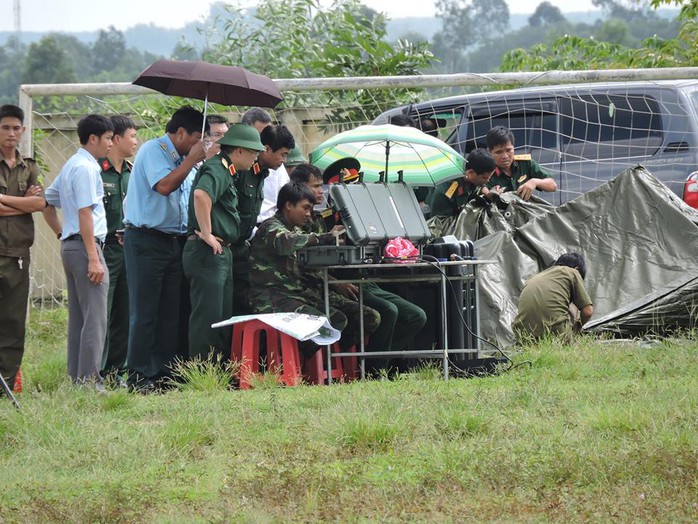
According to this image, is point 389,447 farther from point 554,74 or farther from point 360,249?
point 554,74

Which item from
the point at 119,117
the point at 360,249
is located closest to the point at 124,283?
the point at 119,117

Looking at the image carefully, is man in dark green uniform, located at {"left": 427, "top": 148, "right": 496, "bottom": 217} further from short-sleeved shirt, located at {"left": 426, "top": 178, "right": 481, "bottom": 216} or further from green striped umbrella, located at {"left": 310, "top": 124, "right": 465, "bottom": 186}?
green striped umbrella, located at {"left": 310, "top": 124, "right": 465, "bottom": 186}

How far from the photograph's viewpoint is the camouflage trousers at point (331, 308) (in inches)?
330

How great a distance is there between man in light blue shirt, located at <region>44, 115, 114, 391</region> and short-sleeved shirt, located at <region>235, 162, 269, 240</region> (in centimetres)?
90

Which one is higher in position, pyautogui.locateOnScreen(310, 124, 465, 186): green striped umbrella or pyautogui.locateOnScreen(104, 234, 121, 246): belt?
pyautogui.locateOnScreen(310, 124, 465, 186): green striped umbrella

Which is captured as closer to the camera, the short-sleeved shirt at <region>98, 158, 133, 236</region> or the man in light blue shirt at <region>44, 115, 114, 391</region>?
the man in light blue shirt at <region>44, 115, 114, 391</region>

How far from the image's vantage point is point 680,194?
34.2ft

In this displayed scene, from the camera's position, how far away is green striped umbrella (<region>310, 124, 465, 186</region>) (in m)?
9.13

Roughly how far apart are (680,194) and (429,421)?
15.8 feet

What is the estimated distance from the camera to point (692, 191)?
33.8 feet

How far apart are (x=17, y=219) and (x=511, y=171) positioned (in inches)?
158

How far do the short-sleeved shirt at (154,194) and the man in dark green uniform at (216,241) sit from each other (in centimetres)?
23

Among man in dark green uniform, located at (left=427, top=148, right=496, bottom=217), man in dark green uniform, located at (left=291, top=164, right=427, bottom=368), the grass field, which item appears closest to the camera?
the grass field

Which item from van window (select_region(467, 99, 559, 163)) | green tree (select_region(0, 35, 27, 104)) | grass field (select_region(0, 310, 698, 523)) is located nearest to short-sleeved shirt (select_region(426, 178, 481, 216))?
van window (select_region(467, 99, 559, 163))
